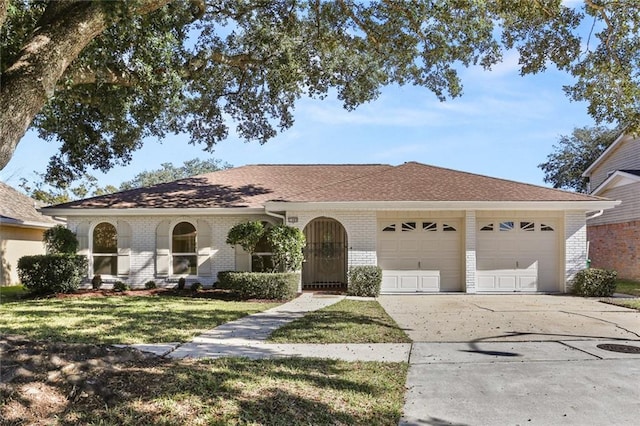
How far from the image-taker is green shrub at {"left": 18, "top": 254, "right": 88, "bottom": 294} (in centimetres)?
1414

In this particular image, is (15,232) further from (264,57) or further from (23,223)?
(264,57)

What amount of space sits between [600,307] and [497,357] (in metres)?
6.79

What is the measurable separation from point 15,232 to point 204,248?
933 centimetres

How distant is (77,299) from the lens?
43.6 feet

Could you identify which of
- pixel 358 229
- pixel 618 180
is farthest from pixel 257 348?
pixel 618 180

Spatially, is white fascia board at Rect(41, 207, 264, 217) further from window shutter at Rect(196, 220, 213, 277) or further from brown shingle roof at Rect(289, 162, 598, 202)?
brown shingle roof at Rect(289, 162, 598, 202)

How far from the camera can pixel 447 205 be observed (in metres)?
14.2

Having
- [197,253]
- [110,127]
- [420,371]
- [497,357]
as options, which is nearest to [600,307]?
[497,357]

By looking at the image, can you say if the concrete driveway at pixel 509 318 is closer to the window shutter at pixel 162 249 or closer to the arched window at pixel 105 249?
the window shutter at pixel 162 249

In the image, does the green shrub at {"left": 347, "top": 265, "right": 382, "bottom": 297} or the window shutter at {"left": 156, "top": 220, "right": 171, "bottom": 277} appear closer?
the green shrub at {"left": 347, "top": 265, "right": 382, "bottom": 297}

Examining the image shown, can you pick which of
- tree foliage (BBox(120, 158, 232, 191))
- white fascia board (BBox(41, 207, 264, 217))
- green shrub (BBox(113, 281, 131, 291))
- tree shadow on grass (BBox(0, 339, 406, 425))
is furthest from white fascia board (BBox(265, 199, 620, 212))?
tree foliage (BBox(120, 158, 232, 191))

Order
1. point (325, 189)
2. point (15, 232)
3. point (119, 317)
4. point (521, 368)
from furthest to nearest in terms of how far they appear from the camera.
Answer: point (15, 232)
point (325, 189)
point (119, 317)
point (521, 368)

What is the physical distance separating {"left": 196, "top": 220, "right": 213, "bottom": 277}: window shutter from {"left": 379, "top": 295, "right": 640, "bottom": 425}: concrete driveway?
25.3 ft

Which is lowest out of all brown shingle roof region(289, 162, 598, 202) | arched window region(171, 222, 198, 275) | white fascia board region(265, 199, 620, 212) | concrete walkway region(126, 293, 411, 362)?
concrete walkway region(126, 293, 411, 362)
